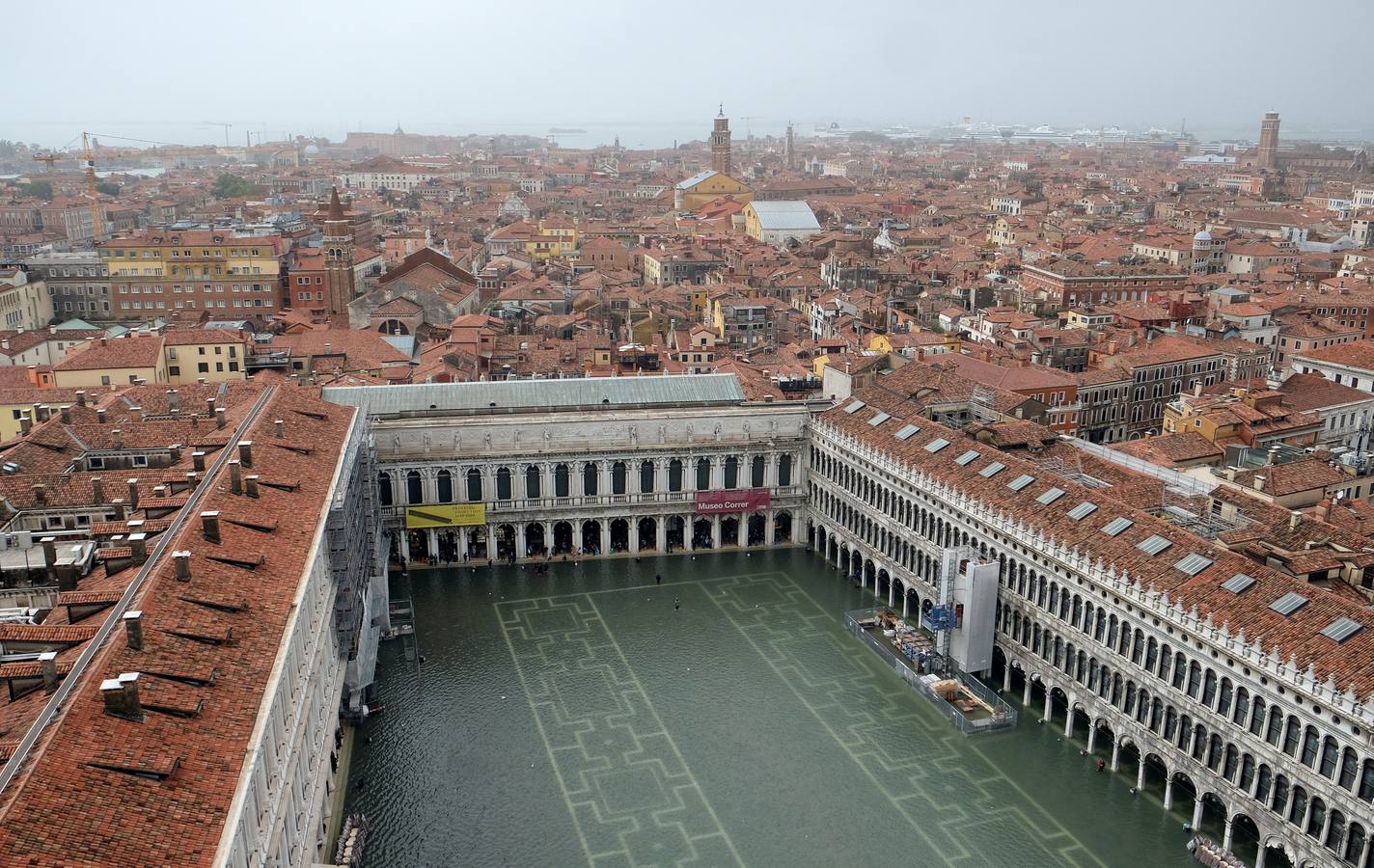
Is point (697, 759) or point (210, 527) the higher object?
point (210, 527)

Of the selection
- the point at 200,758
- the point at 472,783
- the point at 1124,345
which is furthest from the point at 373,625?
the point at 1124,345

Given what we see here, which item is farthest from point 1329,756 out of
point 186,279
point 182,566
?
point 186,279

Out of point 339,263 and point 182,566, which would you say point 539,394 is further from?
point 339,263

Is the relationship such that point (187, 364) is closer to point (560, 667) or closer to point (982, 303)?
point (560, 667)

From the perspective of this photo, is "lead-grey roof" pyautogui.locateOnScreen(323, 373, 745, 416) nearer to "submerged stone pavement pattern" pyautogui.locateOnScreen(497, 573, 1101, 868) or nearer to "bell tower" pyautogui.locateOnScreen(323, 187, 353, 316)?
"submerged stone pavement pattern" pyautogui.locateOnScreen(497, 573, 1101, 868)

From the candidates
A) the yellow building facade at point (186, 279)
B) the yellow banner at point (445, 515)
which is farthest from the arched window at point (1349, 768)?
the yellow building facade at point (186, 279)

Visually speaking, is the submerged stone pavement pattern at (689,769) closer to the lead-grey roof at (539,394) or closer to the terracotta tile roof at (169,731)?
the lead-grey roof at (539,394)
